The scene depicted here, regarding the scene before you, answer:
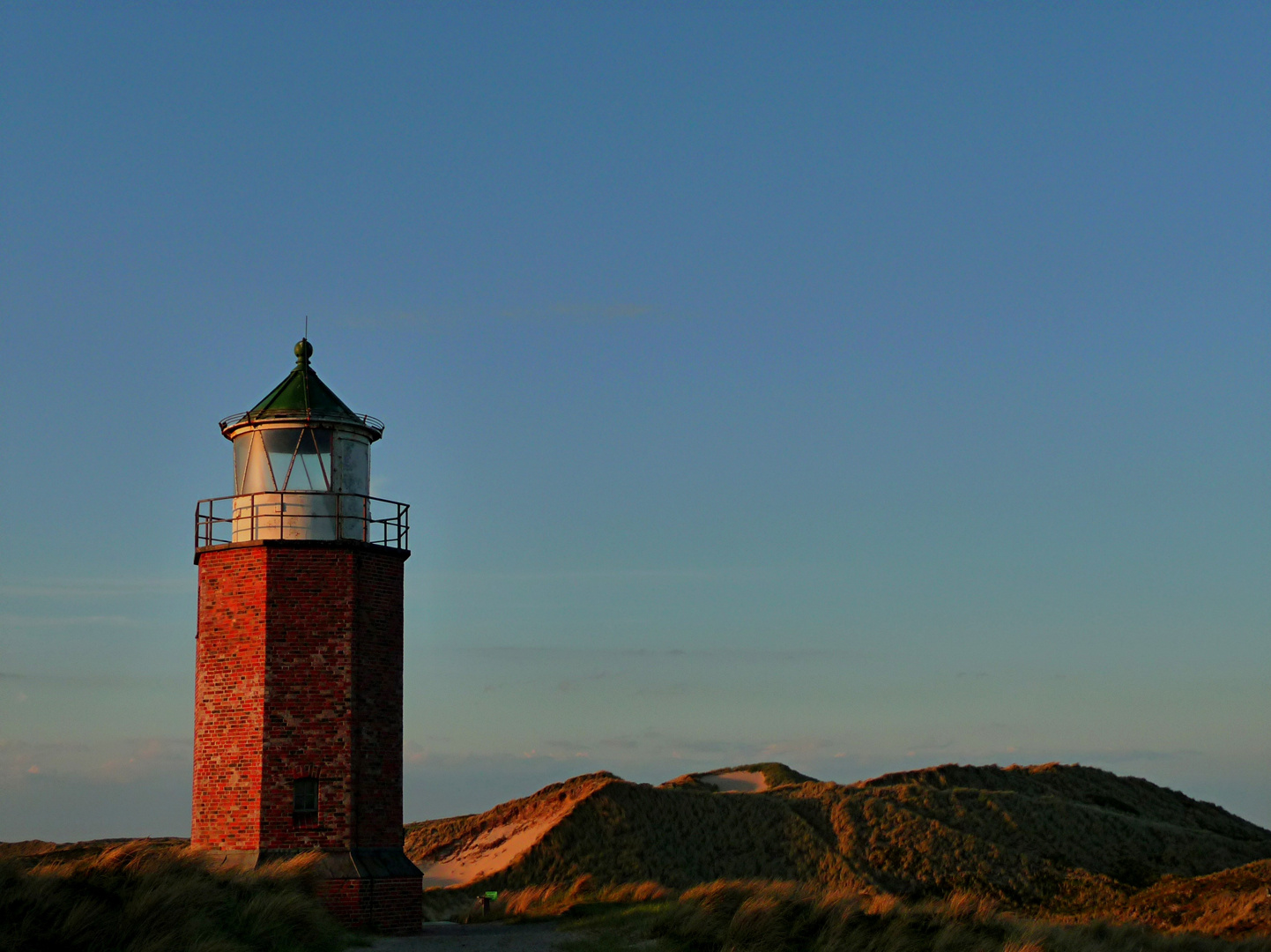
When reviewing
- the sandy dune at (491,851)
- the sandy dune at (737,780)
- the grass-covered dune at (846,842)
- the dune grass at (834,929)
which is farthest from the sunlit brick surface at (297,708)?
the sandy dune at (737,780)

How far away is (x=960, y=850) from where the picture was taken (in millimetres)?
37906

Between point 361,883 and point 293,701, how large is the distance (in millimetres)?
3164

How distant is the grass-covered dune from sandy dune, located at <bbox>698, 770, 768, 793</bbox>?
20.8 ft

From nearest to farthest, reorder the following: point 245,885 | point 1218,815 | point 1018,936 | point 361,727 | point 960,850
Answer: point 245,885 → point 1018,936 → point 361,727 → point 960,850 → point 1218,815

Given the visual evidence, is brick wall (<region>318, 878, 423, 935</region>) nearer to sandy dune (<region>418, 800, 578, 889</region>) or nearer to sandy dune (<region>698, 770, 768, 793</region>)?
sandy dune (<region>418, 800, 578, 889</region>)

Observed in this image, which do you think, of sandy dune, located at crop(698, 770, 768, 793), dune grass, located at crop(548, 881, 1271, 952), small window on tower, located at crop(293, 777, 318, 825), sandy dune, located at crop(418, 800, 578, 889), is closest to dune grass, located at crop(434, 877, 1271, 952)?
dune grass, located at crop(548, 881, 1271, 952)

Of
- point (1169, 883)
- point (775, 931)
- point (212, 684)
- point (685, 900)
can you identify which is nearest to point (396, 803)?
point (212, 684)

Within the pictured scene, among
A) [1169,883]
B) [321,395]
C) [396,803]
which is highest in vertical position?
[321,395]

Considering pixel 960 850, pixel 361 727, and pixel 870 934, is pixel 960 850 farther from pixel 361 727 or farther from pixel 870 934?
pixel 361 727

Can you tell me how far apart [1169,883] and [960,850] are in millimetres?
7259

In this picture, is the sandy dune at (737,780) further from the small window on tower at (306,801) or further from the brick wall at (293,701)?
the small window on tower at (306,801)

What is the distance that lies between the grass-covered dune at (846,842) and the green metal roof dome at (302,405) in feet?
51.2

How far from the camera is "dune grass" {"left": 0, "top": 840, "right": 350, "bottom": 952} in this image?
A: 15.8 metres

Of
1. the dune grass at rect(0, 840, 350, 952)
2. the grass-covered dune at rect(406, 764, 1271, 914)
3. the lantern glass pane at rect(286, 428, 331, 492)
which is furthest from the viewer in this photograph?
the grass-covered dune at rect(406, 764, 1271, 914)
